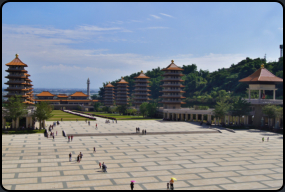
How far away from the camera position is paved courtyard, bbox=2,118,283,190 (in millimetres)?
27203

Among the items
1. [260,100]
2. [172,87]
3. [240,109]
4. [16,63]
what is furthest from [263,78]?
[16,63]

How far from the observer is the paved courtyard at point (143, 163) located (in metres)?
27.2

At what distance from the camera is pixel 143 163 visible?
1369 inches

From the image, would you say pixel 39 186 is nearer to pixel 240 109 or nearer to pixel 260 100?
pixel 240 109

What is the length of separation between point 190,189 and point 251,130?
45278 millimetres

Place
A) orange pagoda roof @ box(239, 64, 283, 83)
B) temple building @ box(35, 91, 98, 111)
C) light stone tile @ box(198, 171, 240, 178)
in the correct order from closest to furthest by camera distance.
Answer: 1. light stone tile @ box(198, 171, 240, 178)
2. orange pagoda roof @ box(239, 64, 283, 83)
3. temple building @ box(35, 91, 98, 111)

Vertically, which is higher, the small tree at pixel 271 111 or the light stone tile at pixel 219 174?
the small tree at pixel 271 111

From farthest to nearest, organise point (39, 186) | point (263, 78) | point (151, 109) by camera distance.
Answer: point (151, 109) → point (263, 78) → point (39, 186)

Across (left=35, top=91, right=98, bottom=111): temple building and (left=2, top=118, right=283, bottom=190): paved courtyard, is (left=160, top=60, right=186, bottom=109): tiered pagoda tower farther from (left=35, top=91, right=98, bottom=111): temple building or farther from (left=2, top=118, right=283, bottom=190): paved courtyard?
(left=35, top=91, right=98, bottom=111): temple building

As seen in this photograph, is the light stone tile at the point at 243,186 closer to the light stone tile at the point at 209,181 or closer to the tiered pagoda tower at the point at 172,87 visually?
the light stone tile at the point at 209,181

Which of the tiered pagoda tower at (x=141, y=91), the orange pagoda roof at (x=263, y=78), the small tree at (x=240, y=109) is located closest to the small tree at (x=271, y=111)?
the small tree at (x=240, y=109)

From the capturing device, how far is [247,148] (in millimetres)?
44875

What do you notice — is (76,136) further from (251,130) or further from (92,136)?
(251,130)

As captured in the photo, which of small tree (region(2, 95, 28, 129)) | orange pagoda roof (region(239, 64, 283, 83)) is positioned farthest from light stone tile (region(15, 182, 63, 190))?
orange pagoda roof (region(239, 64, 283, 83))
